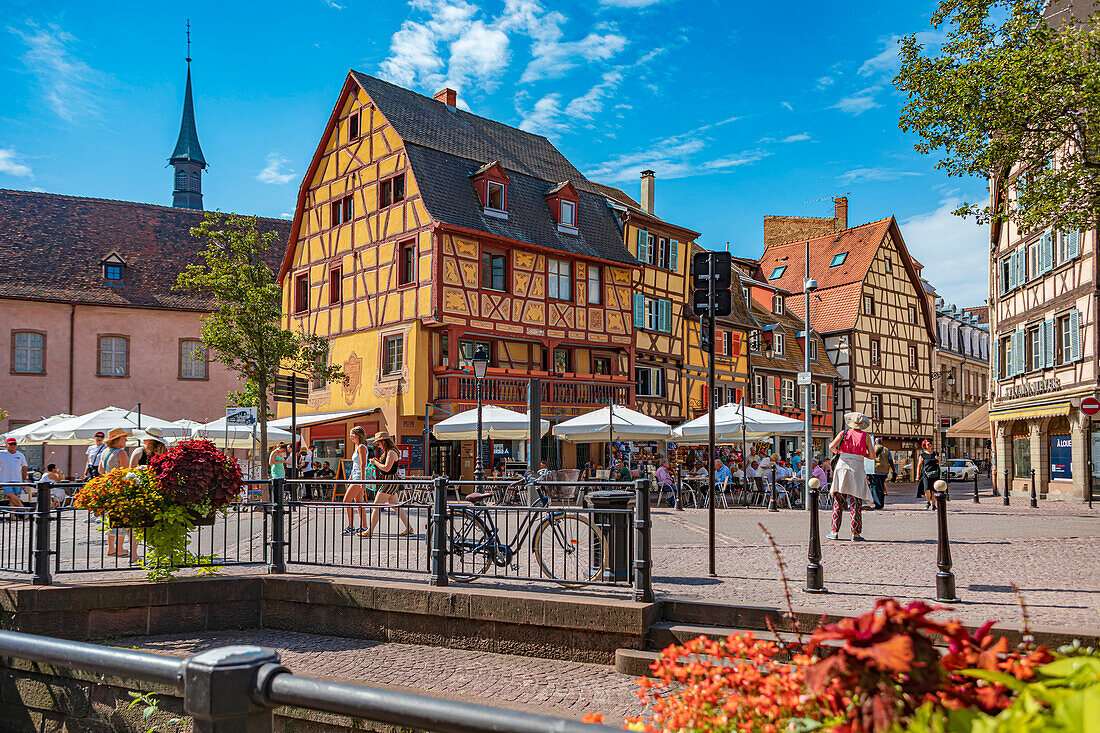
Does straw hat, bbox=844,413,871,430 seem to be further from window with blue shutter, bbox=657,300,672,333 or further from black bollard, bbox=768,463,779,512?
window with blue shutter, bbox=657,300,672,333

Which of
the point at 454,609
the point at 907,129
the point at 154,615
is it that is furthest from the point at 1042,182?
the point at 154,615

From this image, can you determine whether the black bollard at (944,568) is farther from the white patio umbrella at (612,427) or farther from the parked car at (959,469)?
the parked car at (959,469)

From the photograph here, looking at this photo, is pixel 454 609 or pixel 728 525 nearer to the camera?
pixel 454 609

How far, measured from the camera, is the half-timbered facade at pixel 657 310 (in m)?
35.5

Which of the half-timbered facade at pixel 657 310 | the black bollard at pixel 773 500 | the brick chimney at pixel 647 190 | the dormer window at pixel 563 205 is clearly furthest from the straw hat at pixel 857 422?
the brick chimney at pixel 647 190

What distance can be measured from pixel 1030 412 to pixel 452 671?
26.9 metres

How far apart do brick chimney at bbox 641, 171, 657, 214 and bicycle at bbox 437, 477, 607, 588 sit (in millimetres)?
33199

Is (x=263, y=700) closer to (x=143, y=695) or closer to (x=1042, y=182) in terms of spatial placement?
(x=143, y=695)

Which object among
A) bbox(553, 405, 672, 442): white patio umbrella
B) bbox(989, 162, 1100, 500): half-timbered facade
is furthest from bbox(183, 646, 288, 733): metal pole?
bbox(989, 162, 1100, 500): half-timbered facade

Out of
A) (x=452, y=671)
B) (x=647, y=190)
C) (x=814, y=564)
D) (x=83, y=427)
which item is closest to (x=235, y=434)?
(x=83, y=427)

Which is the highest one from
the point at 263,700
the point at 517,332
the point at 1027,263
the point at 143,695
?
the point at 1027,263

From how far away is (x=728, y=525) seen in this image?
16656mm

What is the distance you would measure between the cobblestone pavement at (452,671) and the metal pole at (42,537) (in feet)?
3.39

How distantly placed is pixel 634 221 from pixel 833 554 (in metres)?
26.2
